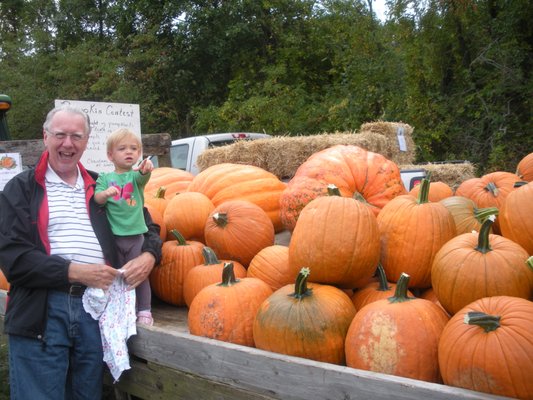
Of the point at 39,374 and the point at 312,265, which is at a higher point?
the point at 312,265

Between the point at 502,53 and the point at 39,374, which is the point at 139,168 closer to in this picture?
the point at 39,374

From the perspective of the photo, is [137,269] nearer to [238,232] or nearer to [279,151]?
[238,232]

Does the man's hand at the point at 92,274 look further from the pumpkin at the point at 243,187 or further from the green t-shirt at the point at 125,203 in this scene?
the pumpkin at the point at 243,187

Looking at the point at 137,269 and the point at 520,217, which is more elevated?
the point at 520,217

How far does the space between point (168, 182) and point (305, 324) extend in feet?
8.03

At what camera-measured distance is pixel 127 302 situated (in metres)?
2.59

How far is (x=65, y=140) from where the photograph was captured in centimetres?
250

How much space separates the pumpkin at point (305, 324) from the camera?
6.72 ft

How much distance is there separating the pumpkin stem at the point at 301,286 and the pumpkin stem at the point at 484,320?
2.14 feet

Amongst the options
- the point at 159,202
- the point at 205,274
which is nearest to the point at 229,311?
the point at 205,274

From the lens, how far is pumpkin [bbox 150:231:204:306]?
9.82 feet

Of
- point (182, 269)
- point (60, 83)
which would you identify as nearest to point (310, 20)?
point (60, 83)

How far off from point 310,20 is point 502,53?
6.37 m

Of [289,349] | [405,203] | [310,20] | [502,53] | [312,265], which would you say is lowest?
[289,349]
